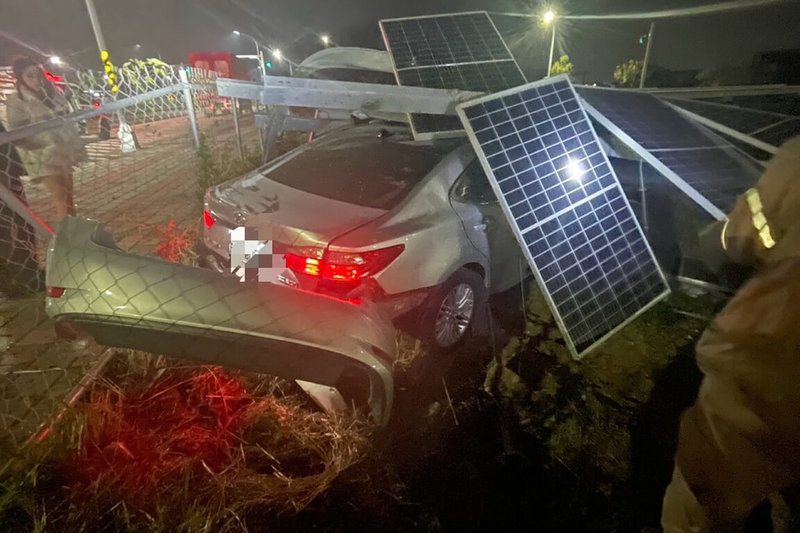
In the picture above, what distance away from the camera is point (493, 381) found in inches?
130

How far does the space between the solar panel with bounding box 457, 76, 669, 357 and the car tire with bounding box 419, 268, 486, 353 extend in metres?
0.57

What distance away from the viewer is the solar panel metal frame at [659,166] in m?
3.07

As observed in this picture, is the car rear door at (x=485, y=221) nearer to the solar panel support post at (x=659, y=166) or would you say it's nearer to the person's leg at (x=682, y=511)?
the solar panel support post at (x=659, y=166)

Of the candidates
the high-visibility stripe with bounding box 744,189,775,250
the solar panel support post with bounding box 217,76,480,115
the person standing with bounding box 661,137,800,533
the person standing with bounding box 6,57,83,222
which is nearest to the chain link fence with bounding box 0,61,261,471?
the person standing with bounding box 6,57,83,222

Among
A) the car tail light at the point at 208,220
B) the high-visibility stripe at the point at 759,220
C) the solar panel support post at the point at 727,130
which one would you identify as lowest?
the car tail light at the point at 208,220

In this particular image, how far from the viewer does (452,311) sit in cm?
352

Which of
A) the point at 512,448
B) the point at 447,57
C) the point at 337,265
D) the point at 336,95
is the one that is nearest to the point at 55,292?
the point at 337,265

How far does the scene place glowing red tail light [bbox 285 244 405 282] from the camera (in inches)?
105

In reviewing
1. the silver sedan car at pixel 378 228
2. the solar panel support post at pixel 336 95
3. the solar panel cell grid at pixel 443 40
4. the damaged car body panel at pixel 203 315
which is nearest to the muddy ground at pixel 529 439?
the silver sedan car at pixel 378 228

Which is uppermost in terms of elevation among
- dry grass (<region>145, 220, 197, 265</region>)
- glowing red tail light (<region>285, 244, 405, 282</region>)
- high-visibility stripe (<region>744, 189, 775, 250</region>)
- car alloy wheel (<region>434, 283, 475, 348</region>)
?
high-visibility stripe (<region>744, 189, 775, 250</region>)

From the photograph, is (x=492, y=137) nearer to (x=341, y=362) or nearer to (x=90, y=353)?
(x=341, y=362)

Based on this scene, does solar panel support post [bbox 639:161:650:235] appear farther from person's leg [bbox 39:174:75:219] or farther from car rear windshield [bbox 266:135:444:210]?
person's leg [bbox 39:174:75:219]

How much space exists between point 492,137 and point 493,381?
5.68ft

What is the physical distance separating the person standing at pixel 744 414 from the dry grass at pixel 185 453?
160 cm
